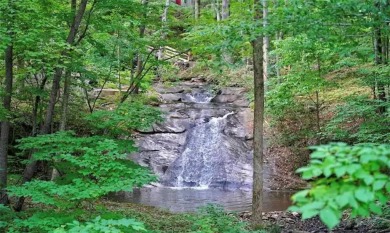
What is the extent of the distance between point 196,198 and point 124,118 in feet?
19.4

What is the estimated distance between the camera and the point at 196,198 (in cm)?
1242

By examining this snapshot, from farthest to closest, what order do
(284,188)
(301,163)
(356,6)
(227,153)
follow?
1. (227,153)
2. (301,163)
3. (284,188)
4. (356,6)

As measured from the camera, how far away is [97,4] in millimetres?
8586

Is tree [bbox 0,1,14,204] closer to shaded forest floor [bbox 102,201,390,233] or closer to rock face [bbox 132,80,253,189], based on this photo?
shaded forest floor [bbox 102,201,390,233]

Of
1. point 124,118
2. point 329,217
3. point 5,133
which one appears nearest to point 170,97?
point 124,118

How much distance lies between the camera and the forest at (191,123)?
183 inches


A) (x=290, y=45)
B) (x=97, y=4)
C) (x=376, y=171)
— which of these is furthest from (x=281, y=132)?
(x=376, y=171)

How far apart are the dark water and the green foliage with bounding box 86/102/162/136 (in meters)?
3.70

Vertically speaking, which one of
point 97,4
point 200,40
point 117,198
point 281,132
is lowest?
point 117,198

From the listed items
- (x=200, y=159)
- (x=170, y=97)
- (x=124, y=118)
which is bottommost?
(x=200, y=159)

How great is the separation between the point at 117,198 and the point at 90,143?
624 cm

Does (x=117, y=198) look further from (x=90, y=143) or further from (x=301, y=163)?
(x=301, y=163)

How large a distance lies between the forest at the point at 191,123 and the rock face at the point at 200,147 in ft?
0.20

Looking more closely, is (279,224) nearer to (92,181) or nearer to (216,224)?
(216,224)
